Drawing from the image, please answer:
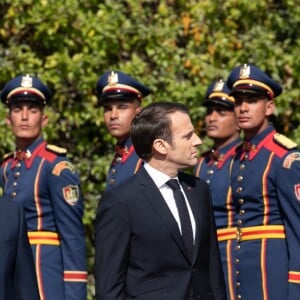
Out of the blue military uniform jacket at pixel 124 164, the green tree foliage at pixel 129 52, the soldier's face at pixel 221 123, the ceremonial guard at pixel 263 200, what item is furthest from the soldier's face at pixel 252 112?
the green tree foliage at pixel 129 52

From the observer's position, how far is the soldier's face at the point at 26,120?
7664 millimetres

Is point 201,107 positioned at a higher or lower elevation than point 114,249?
higher

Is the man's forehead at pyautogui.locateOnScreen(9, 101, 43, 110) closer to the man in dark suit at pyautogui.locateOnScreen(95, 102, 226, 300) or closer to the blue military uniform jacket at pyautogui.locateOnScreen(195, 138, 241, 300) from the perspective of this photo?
the blue military uniform jacket at pyautogui.locateOnScreen(195, 138, 241, 300)

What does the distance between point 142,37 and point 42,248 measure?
114 inches

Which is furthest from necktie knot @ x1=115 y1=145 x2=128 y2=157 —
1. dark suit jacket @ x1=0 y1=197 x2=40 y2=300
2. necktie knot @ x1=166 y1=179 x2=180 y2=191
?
dark suit jacket @ x1=0 y1=197 x2=40 y2=300

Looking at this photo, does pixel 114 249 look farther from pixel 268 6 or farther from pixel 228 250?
pixel 268 6

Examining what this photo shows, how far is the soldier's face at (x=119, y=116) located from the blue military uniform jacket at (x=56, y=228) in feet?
1.29

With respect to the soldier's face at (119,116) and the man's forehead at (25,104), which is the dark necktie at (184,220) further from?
the man's forehead at (25,104)

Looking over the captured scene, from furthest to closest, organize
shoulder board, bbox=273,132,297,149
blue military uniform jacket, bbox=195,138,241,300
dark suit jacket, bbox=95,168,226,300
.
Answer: blue military uniform jacket, bbox=195,138,241,300 → shoulder board, bbox=273,132,297,149 → dark suit jacket, bbox=95,168,226,300

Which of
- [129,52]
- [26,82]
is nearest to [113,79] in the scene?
[26,82]

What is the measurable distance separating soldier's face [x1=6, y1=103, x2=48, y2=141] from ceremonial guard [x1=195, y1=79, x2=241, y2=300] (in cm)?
128

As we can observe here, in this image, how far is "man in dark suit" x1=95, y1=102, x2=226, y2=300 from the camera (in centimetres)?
533

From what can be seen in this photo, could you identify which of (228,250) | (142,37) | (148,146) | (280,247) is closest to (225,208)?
(228,250)

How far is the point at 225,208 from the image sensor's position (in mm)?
7496
